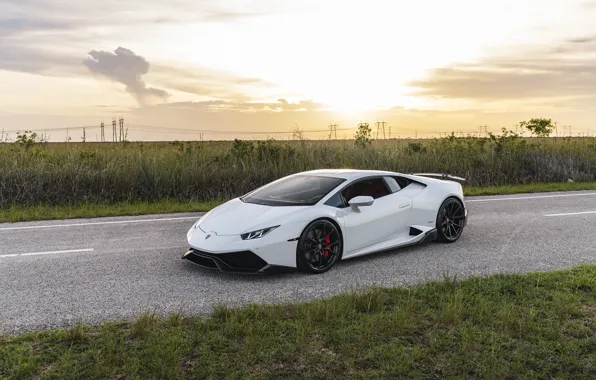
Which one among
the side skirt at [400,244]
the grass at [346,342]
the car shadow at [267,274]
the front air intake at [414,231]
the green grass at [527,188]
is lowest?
the grass at [346,342]

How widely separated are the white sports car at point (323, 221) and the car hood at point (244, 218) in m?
0.01

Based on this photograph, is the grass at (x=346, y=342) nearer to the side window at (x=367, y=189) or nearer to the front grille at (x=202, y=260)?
the front grille at (x=202, y=260)

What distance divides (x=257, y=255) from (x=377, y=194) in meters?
2.27

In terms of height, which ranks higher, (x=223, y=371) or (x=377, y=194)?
(x=377, y=194)

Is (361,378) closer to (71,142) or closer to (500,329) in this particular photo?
(500,329)

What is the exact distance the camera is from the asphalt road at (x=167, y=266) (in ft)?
19.7

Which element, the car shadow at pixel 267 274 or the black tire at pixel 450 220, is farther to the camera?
the black tire at pixel 450 220

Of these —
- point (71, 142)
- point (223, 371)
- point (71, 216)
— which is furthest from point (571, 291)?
point (71, 142)

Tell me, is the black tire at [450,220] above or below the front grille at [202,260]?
above

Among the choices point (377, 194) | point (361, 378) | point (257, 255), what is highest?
point (377, 194)

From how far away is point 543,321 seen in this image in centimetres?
528

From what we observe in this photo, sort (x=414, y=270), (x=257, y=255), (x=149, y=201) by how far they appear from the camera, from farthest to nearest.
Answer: (x=149, y=201) → (x=414, y=270) → (x=257, y=255)

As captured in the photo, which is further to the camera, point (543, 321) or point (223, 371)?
point (543, 321)

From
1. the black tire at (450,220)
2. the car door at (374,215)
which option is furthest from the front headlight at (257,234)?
the black tire at (450,220)
